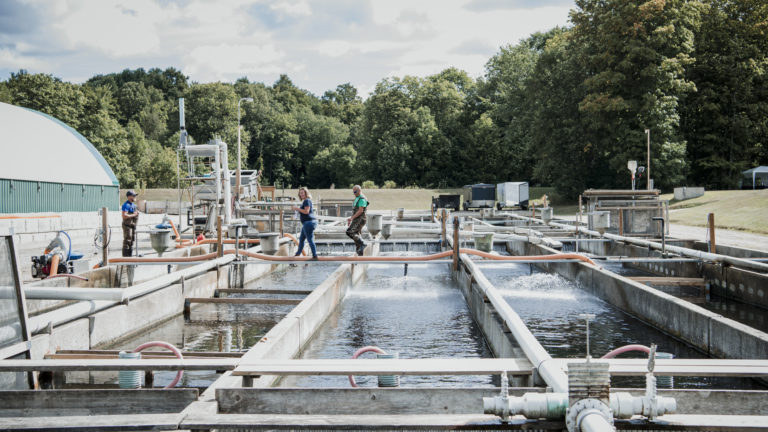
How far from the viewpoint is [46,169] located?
35750mm

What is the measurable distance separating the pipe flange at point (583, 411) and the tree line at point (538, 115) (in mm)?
47380

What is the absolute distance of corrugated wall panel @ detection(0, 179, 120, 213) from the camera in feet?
106

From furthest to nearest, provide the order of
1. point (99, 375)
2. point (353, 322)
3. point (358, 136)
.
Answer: point (358, 136) → point (353, 322) → point (99, 375)

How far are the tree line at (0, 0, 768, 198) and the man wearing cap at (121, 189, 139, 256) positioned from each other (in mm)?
39990

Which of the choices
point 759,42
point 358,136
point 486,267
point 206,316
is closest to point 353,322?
point 206,316

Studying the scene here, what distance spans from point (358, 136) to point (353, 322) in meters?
76.2

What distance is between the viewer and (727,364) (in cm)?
623

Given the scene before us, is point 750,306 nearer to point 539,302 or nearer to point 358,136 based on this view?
point 539,302

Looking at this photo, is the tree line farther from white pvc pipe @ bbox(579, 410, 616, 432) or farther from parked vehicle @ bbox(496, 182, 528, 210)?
white pvc pipe @ bbox(579, 410, 616, 432)

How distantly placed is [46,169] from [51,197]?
1.59m

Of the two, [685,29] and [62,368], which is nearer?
[62,368]

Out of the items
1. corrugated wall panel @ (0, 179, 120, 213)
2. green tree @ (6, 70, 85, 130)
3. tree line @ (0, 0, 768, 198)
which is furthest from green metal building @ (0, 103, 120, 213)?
tree line @ (0, 0, 768, 198)

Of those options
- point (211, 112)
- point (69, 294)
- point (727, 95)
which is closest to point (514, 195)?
point (727, 95)

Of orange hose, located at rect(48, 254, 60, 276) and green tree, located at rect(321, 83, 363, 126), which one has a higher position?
green tree, located at rect(321, 83, 363, 126)
